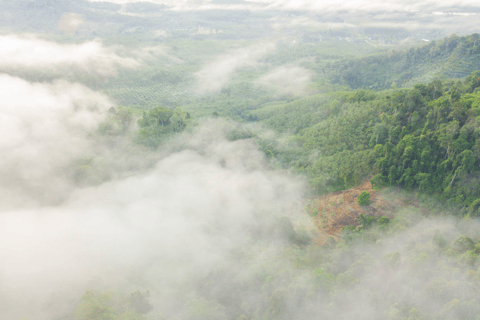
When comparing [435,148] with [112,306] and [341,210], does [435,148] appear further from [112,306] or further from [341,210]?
[112,306]

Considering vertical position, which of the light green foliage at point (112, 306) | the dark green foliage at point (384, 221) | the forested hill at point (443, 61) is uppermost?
the forested hill at point (443, 61)

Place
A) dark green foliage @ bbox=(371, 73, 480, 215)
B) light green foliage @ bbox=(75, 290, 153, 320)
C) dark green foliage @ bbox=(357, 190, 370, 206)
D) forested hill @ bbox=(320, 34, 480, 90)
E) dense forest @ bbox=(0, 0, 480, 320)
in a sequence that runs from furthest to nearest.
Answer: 1. forested hill @ bbox=(320, 34, 480, 90)
2. dark green foliage @ bbox=(357, 190, 370, 206)
3. dark green foliage @ bbox=(371, 73, 480, 215)
4. dense forest @ bbox=(0, 0, 480, 320)
5. light green foliage @ bbox=(75, 290, 153, 320)

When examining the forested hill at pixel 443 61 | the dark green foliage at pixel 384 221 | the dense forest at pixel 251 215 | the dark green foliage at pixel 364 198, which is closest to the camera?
the dense forest at pixel 251 215

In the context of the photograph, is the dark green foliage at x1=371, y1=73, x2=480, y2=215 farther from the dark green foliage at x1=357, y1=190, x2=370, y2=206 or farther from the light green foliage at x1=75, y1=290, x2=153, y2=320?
the light green foliage at x1=75, y1=290, x2=153, y2=320

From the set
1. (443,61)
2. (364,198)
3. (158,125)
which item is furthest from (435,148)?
(443,61)

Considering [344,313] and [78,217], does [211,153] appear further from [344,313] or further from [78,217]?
[344,313]

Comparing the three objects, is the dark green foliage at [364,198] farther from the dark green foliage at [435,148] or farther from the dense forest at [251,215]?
the dark green foliage at [435,148]

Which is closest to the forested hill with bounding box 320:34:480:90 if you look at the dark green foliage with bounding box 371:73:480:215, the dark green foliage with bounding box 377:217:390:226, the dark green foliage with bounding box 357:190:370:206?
the dark green foliage with bounding box 371:73:480:215

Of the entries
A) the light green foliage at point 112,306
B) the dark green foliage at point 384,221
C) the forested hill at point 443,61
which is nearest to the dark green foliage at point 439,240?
the dark green foliage at point 384,221
